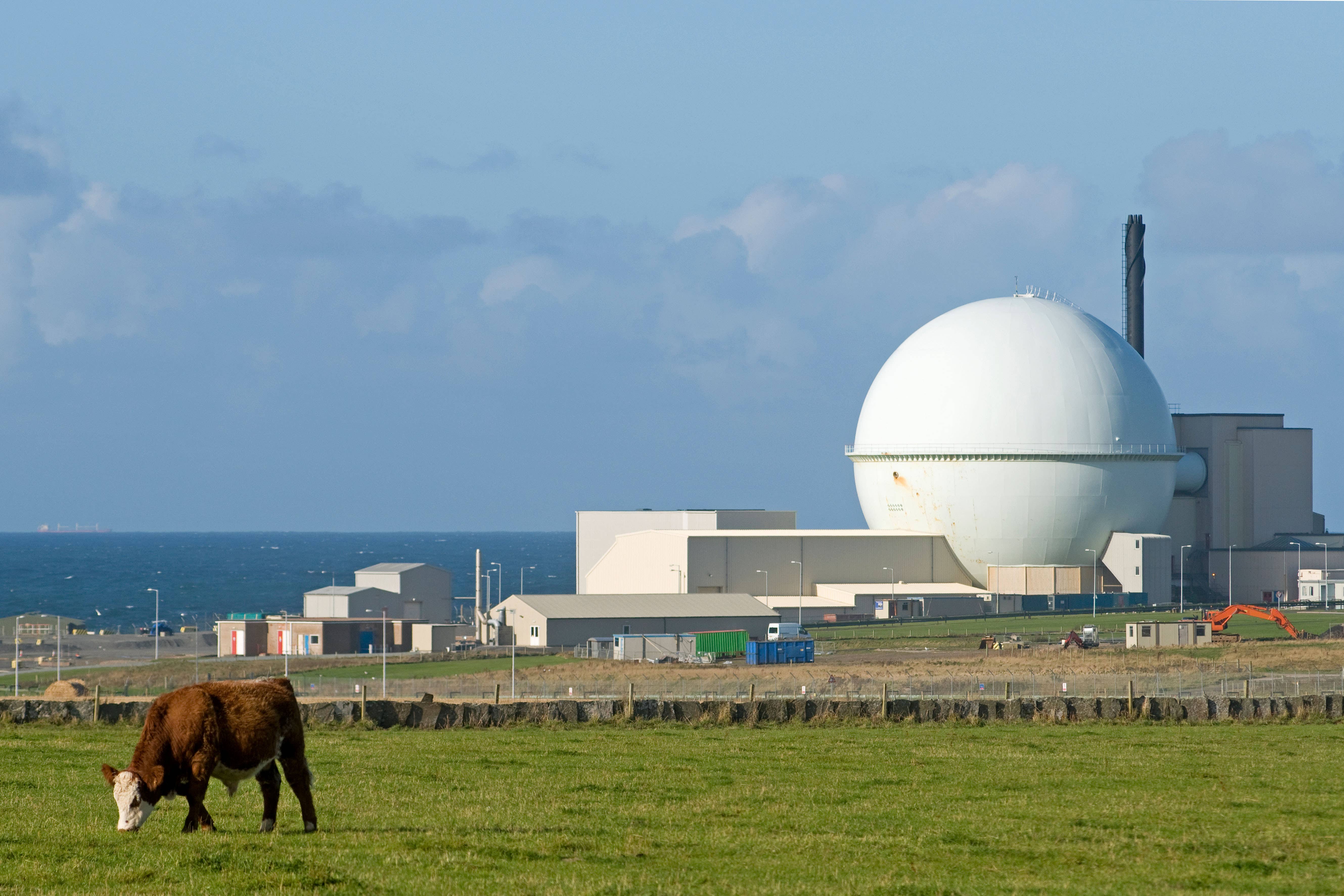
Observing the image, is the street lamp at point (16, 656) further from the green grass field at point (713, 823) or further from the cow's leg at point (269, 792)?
the cow's leg at point (269, 792)

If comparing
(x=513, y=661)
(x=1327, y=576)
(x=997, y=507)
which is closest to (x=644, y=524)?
(x=997, y=507)

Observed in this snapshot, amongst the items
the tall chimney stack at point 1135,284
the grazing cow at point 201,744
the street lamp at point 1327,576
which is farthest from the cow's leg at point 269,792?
the tall chimney stack at point 1135,284

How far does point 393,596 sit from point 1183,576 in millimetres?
46487

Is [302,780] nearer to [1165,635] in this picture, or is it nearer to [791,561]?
[1165,635]

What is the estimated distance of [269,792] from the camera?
1302cm

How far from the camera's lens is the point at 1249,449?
9625 centimetres

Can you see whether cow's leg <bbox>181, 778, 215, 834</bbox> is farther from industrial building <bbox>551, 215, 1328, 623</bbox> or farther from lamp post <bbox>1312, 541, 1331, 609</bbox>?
lamp post <bbox>1312, 541, 1331, 609</bbox>

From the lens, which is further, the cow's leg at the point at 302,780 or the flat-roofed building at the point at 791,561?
the flat-roofed building at the point at 791,561

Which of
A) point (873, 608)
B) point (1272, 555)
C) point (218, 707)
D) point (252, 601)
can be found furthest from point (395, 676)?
point (252, 601)

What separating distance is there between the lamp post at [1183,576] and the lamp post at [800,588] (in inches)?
797

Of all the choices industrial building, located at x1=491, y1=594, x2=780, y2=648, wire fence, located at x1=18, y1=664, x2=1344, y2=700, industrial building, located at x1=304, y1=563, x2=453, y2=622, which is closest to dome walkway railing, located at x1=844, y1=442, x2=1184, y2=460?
industrial building, located at x1=491, y1=594, x2=780, y2=648

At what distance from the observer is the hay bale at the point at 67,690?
157 ft

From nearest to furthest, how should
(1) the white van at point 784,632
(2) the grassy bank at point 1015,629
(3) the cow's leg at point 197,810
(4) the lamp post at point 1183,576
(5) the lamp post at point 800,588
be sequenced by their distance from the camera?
(3) the cow's leg at point 197,810 → (2) the grassy bank at point 1015,629 → (1) the white van at point 784,632 → (5) the lamp post at point 800,588 → (4) the lamp post at point 1183,576

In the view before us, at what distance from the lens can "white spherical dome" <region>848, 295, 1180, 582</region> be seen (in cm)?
8588
